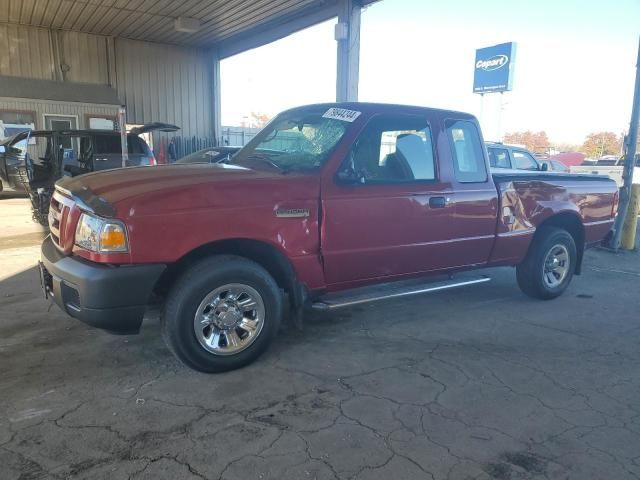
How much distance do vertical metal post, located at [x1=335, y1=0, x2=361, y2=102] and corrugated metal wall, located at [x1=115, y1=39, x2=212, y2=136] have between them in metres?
9.27

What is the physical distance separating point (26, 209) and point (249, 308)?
34.9 feet

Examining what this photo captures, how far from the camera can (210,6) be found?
553 inches

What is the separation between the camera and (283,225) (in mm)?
3639

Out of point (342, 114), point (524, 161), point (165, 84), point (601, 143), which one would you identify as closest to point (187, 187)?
point (342, 114)

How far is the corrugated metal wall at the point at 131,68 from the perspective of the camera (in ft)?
53.9

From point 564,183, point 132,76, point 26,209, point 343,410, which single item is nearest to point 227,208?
point 343,410

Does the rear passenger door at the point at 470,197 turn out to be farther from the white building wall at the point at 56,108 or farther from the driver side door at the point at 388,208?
the white building wall at the point at 56,108

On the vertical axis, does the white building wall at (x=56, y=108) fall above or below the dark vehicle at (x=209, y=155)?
above

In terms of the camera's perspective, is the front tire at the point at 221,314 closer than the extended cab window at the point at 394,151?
Yes

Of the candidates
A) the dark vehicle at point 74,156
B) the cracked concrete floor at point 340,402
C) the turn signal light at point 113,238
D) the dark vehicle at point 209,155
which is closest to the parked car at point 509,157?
the dark vehicle at point 209,155

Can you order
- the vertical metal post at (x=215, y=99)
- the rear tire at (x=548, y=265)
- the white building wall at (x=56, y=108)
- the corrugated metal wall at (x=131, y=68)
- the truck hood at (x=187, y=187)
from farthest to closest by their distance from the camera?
1. the vertical metal post at (x=215, y=99)
2. the corrugated metal wall at (x=131, y=68)
3. the white building wall at (x=56, y=108)
4. the rear tire at (x=548, y=265)
5. the truck hood at (x=187, y=187)

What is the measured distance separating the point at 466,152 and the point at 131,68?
16722 millimetres

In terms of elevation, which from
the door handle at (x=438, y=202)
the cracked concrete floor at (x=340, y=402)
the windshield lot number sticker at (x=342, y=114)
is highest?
the windshield lot number sticker at (x=342, y=114)

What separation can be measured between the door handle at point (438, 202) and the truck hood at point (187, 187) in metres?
1.13
